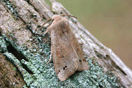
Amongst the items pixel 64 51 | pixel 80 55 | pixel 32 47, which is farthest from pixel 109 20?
pixel 32 47

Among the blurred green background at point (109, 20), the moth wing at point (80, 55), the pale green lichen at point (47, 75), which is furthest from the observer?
the blurred green background at point (109, 20)

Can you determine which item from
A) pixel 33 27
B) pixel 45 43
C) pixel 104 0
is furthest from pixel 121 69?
pixel 104 0

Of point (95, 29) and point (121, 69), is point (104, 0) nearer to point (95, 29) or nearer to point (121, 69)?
point (95, 29)

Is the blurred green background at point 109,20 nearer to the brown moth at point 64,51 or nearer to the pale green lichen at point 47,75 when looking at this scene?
the brown moth at point 64,51

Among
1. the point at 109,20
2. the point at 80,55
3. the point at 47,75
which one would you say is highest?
the point at 109,20

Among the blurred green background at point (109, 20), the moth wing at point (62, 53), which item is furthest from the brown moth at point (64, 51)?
the blurred green background at point (109, 20)

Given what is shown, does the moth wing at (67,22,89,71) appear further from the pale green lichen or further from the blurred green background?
the blurred green background

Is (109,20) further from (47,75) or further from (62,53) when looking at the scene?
(47,75)
